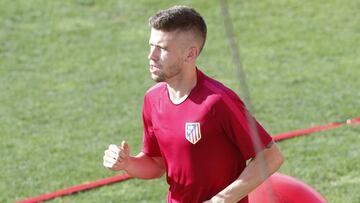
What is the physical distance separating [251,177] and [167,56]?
0.74m

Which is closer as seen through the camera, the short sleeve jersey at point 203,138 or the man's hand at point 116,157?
the short sleeve jersey at point 203,138

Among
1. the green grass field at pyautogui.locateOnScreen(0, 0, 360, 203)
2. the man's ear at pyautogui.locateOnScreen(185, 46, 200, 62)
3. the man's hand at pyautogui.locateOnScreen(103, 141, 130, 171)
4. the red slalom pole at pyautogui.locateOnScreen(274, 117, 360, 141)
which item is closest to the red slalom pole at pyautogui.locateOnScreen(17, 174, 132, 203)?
the green grass field at pyautogui.locateOnScreen(0, 0, 360, 203)

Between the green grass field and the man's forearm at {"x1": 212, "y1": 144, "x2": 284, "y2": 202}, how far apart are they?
8.67 feet

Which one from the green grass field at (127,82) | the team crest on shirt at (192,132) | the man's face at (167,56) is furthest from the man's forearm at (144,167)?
the green grass field at (127,82)

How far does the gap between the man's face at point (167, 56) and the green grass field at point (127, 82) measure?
9.39 ft

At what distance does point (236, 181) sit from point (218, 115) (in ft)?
1.12

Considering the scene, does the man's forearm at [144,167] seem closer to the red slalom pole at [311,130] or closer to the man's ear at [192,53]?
the man's ear at [192,53]

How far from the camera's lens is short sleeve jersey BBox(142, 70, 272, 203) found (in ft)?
15.5

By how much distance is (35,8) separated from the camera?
12.9m

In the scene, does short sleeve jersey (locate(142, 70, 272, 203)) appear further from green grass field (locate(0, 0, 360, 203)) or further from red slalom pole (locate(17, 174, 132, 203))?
red slalom pole (locate(17, 174, 132, 203))

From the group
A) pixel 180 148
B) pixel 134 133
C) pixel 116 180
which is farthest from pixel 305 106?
pixel 180 148

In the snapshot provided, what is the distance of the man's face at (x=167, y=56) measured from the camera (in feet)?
15.7

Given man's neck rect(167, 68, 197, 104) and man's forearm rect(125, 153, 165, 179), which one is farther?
man's forearm rect(125, 153, 165, 179)

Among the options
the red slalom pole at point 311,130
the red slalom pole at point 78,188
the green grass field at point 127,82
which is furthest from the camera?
the red slalom pole at point 311,130
